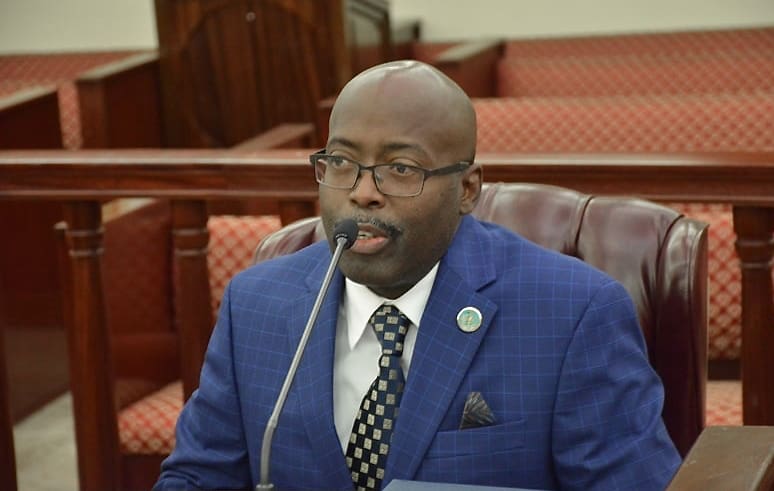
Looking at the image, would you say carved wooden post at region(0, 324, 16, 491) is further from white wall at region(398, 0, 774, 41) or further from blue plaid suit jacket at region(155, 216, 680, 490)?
white wall at region(398, 0, 774, 41)

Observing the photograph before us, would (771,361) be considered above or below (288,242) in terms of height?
below

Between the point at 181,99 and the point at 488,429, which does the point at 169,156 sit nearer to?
the point at 488,429

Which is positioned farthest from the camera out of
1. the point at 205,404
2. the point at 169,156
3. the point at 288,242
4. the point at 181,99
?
the point at 181,99

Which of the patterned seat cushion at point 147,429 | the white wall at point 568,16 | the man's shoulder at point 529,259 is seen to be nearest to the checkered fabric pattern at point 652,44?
the white wall at point 568,16

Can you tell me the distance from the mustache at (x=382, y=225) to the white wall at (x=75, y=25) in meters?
6.19

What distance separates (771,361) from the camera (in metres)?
2.45

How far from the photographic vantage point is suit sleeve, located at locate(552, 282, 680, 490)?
65.1 inches

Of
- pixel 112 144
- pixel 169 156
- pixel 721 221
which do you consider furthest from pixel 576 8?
pixel 169 156

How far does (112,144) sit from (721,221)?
11.1 ft

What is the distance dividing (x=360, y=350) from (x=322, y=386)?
0.07 meters

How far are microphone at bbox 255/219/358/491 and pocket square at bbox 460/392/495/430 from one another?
298 millimetres

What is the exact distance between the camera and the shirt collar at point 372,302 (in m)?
1.78

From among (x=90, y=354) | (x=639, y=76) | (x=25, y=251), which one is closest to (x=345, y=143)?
(x=90, y=354)

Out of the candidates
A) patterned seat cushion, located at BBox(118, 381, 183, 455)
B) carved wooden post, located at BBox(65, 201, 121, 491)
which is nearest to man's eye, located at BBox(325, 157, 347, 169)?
carved wooden post, located at BBox(65, 201, 121, 491)
